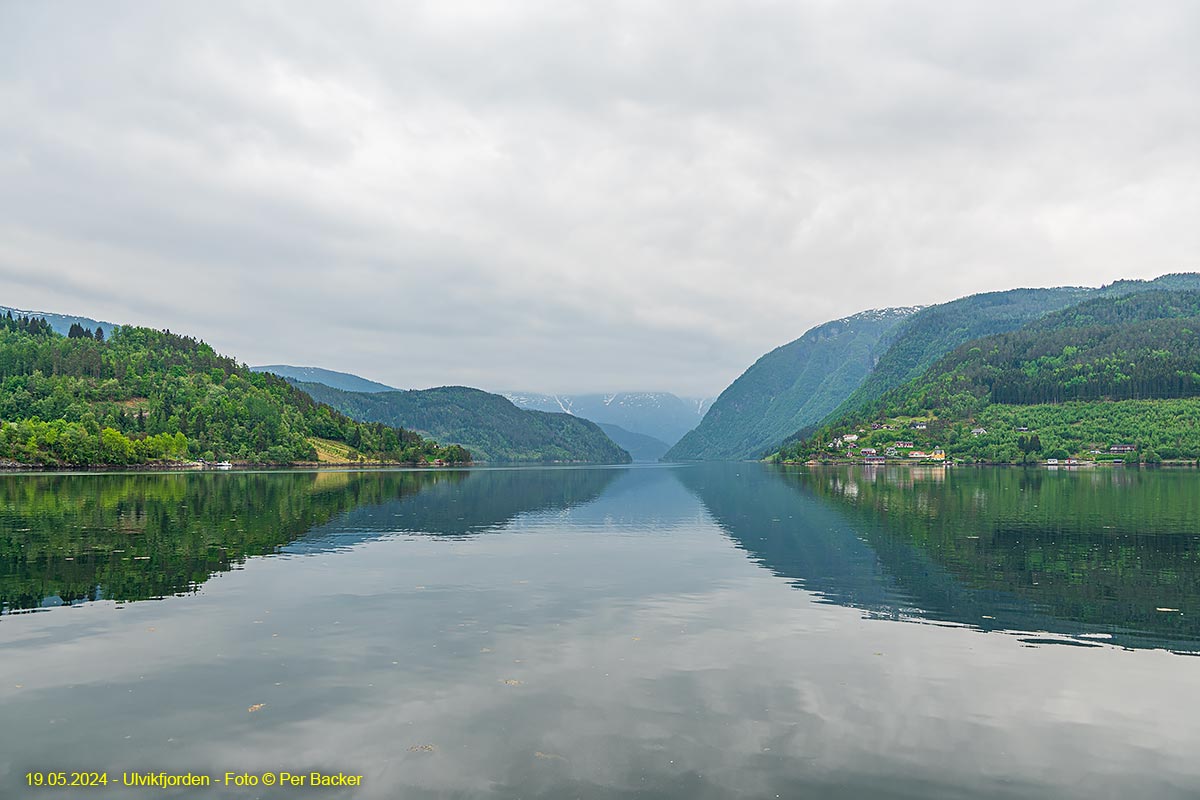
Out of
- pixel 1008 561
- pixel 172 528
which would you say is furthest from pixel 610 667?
pixel 172 528

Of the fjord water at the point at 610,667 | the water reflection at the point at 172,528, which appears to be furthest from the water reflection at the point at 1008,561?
the water reflection at the point at 172,528

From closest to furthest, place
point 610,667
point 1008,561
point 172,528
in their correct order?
point 610,667
point 1008,561
point 172,528

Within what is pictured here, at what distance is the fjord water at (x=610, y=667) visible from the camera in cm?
1812

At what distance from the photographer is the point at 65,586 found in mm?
39438

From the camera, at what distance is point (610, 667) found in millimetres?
26562

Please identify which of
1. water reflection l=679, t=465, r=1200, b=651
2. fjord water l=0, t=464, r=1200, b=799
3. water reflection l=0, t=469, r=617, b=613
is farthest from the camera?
water reflection l=0, t=469, r=617, b=613

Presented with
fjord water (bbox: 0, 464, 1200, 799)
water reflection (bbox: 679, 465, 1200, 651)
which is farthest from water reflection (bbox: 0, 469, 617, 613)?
water reflection (bbox: 679, 465, 1200, 651)

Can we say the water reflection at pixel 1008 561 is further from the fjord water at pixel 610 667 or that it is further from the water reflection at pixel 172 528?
the water reflection at pixel 172 528

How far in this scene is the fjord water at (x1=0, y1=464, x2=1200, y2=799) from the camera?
1812 centimetres

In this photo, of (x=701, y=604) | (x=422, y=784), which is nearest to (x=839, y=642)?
(x=701, y=604)

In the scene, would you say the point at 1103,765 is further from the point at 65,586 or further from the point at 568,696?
the point at 65,586

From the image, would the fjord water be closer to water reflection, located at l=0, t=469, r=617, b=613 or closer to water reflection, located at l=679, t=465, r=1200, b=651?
water reflection, located at l=679, t=465, r=1200, b=651

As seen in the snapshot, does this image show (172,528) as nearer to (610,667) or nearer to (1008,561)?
(610,667)

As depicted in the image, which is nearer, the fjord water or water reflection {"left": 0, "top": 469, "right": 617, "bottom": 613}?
the fjord water
